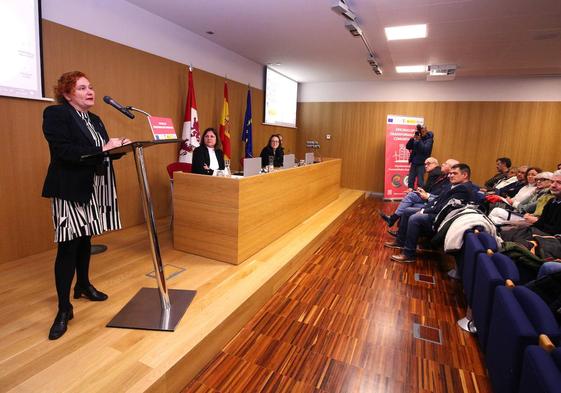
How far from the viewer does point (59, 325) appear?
6.24 ft

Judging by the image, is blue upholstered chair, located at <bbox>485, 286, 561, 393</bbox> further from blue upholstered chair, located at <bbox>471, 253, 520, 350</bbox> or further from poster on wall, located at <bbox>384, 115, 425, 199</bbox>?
poster on wall, located at <bbox>384, 115, 425, 199</bbox>

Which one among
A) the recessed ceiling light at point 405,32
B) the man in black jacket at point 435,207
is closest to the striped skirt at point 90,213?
the man in black jacket at point 435,207

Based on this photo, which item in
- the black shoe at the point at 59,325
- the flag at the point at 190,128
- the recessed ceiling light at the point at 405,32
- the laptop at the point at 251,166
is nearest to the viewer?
the black shoe at the point at 59,325

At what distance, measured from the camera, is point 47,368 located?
1.63 meters

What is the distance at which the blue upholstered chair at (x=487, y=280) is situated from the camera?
5.80ft

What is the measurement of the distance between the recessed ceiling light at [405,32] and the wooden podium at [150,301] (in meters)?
3.71

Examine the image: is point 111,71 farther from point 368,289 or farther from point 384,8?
point 368,289

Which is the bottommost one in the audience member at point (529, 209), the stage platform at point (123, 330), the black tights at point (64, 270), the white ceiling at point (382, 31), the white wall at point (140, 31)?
the stage platform at point (123, 330)

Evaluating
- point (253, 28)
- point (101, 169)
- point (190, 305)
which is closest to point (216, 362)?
point (190, 305)

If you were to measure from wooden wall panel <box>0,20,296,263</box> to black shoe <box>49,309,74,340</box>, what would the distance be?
1.50m

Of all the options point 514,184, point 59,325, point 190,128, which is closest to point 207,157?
point 190,128

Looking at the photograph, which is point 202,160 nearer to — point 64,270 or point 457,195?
point 64,270

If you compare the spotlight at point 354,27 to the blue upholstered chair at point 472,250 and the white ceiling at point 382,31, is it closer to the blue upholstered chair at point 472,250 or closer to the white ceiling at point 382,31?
the white ceiling at point 382,31

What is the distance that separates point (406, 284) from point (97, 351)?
263 centimetres
